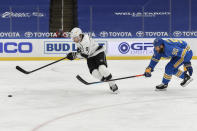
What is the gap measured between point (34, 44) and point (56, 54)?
27.7 inches

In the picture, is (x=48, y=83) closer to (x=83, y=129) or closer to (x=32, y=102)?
(x=32, y=102)

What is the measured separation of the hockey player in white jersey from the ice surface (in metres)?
0.26

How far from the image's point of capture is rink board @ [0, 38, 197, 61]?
12.0m

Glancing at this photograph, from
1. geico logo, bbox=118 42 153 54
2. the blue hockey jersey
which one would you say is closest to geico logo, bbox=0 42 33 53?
geico logo, bbox=118 42 153 54

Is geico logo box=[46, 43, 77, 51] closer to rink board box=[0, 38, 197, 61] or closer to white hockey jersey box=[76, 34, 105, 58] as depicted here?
rink board box=[0, 38, 197, 61]

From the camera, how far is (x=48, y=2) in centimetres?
1598

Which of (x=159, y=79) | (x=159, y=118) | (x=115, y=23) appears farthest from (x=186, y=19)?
(x=159, y=118)

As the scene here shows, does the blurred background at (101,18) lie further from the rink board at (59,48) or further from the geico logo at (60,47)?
the geico logo at (60,47)

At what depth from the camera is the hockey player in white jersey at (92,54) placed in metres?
5.84

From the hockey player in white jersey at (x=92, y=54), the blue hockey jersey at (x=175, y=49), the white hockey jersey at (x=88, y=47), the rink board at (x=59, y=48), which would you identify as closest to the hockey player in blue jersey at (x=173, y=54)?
the blue hockey jersey at (x=175, y=49)

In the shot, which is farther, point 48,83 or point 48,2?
point 48,2

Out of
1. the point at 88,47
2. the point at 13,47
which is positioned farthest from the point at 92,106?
the point at 13,47

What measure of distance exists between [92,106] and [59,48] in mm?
7343

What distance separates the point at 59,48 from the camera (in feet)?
39.8
